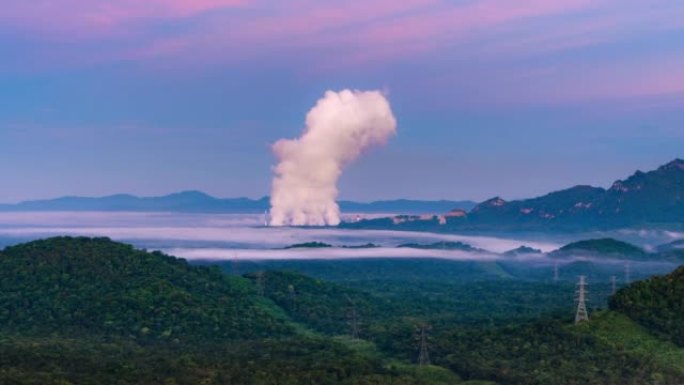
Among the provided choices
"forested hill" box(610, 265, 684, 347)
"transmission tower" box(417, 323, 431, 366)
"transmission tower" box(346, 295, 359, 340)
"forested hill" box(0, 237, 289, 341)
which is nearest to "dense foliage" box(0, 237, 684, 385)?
"forested hill" box(610, 265, 684, 347)

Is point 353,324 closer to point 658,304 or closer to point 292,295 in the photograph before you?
point 292,295

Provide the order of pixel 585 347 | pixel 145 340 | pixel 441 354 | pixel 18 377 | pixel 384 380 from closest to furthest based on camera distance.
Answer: pixel 18 377 → pixel 384 380 → pixel 585 347 → pixel 441 354 → pixel 145 340

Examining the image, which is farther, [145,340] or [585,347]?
[145,340]

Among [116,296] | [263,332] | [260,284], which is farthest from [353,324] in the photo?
[260,284]

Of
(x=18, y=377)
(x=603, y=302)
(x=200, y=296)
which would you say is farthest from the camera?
(x=603, y=302)

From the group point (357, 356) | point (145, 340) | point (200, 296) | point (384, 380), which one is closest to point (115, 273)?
point (200, 296)

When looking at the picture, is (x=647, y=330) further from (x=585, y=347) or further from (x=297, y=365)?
(x=297, y=365)
